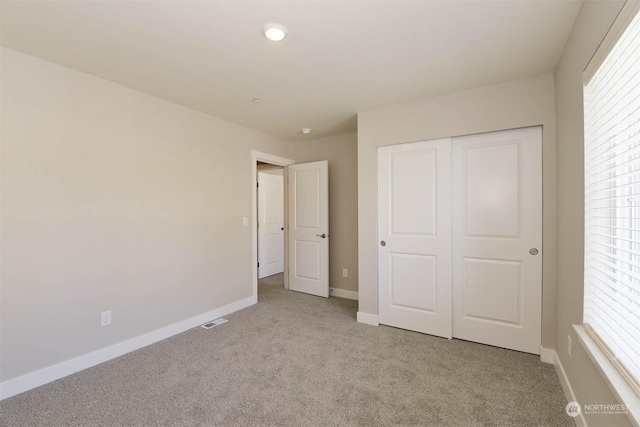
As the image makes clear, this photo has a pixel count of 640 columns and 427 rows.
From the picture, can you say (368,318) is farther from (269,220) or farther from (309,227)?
(269,220)

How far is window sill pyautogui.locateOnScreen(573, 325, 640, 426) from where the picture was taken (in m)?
1.02

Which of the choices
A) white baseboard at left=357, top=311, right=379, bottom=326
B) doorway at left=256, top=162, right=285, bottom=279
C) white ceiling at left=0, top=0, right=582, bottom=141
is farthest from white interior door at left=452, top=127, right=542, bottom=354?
doorway at left=256, top=162, right=285, bottom=279

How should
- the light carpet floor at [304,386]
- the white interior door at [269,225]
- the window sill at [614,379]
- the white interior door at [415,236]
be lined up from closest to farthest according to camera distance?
the window sill at [614,379]
the light carpet floor at [304,386]
the white interior door at [415,236]
the white interior door at [269,225]

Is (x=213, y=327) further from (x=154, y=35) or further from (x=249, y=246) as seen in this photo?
(x=154, y=35)

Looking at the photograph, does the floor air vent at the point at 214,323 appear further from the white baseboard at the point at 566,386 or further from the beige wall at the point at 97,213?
the white baseboard at the point at 566,386

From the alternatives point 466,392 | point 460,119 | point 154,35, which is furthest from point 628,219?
point 154,35

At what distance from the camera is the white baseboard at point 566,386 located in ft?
5.32

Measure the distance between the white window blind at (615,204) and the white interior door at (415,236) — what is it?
1.26 metres

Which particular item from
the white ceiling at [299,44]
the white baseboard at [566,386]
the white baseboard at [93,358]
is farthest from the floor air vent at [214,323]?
the white baseboard at [566,386]

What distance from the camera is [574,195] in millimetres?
1892

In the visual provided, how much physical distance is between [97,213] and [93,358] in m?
1.21

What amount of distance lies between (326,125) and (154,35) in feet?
7.47

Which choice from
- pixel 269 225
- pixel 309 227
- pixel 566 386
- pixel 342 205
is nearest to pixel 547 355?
pixel 566 386

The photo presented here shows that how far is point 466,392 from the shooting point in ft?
6.58
